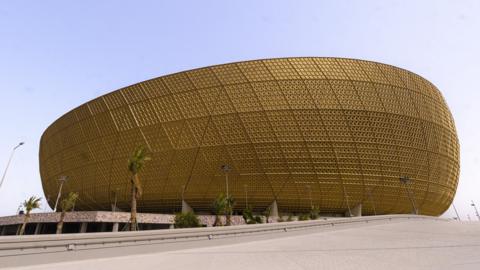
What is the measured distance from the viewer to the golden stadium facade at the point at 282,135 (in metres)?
41.0

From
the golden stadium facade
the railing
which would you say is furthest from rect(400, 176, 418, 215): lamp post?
the railing

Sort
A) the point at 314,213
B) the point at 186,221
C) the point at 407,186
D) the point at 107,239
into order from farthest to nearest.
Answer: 1. the point at 407,186
2. the point at 314,213
3. the point at 186,221
4. the point at 107,239

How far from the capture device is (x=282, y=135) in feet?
133

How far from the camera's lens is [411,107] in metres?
45.5

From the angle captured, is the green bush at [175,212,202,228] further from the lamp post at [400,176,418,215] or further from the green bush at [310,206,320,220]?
the lamp post at [400,176,418,215]

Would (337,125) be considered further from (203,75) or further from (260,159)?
(203,75)

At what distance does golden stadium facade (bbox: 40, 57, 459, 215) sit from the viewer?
40969 millimetres

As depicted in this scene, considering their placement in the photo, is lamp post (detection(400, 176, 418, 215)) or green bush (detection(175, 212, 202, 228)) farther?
lamp post (detection(400, 176, 418, 215))

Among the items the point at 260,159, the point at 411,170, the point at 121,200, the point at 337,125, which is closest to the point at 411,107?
the point at 411,170

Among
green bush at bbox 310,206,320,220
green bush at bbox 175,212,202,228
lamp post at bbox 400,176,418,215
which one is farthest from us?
lamp post at bbox 400,176,418,215

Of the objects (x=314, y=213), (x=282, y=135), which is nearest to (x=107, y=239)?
(x=282, y=135)

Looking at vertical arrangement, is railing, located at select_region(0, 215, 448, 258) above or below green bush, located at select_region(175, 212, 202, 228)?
below

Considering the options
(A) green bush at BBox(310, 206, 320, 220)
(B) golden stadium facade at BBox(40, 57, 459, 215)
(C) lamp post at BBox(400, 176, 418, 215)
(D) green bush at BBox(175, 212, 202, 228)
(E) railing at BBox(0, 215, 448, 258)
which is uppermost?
(B) golden stadium facade at BBox(40, 57, 459, 215)

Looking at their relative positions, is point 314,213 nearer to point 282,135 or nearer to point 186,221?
point 282,135
